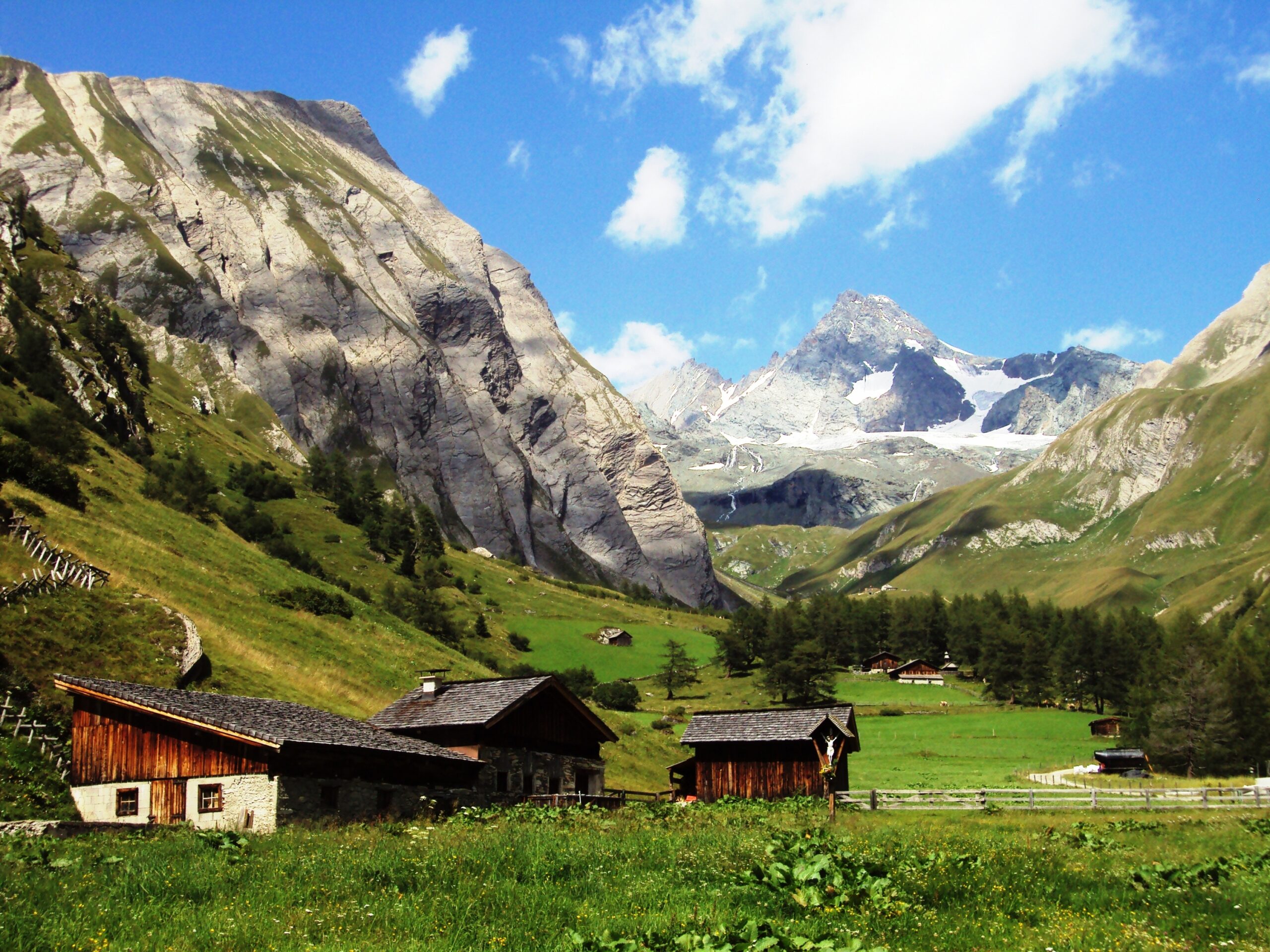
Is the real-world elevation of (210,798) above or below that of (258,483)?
below

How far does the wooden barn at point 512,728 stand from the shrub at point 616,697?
50.1 meters

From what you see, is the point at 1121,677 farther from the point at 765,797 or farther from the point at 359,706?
the point at 359,706

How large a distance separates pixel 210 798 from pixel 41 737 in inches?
291

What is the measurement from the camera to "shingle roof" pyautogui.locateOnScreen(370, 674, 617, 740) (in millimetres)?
36750

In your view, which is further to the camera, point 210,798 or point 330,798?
point 330,798

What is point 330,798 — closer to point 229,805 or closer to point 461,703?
point 229,805

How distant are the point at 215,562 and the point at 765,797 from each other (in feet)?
127

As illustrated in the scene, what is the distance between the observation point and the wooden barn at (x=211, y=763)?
26.0 meters

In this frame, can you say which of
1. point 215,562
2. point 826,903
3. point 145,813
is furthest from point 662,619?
point 826,903

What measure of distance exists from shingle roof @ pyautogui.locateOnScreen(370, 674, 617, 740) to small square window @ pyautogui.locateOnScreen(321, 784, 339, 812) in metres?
8.43

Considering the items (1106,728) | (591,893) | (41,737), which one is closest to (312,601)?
(41,737)

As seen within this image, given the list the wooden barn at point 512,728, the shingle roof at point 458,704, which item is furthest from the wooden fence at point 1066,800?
the shingle roof at point 458,704

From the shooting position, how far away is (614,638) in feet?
444

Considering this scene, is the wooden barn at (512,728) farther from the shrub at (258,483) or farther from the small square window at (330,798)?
the shrub at (258,483)
